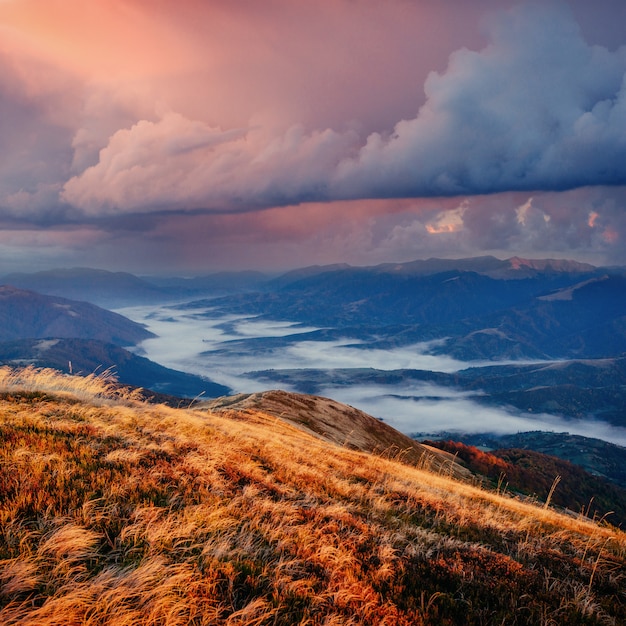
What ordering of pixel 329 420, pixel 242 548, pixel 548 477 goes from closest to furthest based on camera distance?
pixel 242 548 < pixel 329 420 < pixel 548 477

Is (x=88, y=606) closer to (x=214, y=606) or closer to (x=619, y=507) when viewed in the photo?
(x=214, y=606)

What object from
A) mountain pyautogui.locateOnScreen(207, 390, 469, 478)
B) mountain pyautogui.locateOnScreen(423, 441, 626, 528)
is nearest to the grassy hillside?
mountain pyautogui.locateOnScreen(207, 390, 469, 478)

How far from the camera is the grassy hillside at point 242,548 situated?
15.0 feet

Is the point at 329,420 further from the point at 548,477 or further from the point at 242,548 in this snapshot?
the point at 548,477

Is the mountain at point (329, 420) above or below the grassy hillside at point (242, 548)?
below

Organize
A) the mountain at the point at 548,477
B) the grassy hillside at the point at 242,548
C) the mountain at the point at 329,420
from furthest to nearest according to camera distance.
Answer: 1. the mountain at the point at 548,477
2. the mountain at the point at 329,420
3. the grassy hillside at the point at 242,548

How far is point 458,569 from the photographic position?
6.50 metres

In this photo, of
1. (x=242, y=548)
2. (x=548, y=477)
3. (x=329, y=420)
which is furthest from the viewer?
(x=548, y=477)

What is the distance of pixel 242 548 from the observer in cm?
589

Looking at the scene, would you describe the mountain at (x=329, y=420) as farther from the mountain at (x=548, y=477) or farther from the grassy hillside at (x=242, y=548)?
the mountain at (x=548, y=477)

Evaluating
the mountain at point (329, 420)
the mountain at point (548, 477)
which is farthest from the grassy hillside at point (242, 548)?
the mountain at point (548, 477)

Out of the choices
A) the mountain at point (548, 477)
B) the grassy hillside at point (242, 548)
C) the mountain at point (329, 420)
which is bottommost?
the mountain at point (548, 477)

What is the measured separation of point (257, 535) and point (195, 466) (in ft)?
10.5

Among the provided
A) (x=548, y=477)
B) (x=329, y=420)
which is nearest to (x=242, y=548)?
(x=329, y=420)
